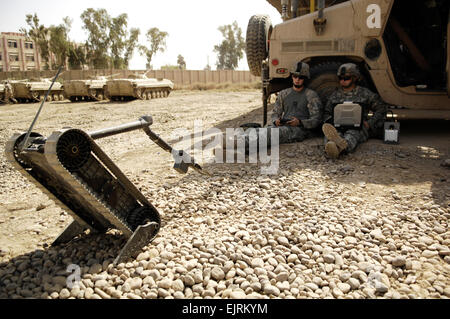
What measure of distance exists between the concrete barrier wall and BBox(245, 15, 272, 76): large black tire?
23897mm

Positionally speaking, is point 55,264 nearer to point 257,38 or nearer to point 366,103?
point 366,103

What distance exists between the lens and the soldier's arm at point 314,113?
567 cm

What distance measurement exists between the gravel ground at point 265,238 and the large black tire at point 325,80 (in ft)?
5.00

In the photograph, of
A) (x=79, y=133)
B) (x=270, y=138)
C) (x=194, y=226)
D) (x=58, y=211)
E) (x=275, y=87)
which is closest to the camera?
(x=79, y=133)

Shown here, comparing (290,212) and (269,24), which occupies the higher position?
(269,24)

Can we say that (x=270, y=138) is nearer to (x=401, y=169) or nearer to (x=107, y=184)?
(x=401, y=169)

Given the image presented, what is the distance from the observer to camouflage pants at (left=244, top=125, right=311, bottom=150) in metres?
5.34

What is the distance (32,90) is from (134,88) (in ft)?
19.7

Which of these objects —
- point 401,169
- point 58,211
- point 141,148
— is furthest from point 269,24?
point 58,211

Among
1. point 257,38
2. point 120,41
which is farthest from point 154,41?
point 257,38

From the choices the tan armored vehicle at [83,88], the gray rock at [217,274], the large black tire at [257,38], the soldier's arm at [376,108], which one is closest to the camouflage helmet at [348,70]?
the soldier's arm at [376,108]

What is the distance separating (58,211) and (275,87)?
4390 mm

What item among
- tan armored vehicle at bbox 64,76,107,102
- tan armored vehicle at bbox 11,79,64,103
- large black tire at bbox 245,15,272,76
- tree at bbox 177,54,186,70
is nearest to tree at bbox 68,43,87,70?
tree at bbox 177,54,186,70

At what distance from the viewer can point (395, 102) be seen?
589 centimetres
